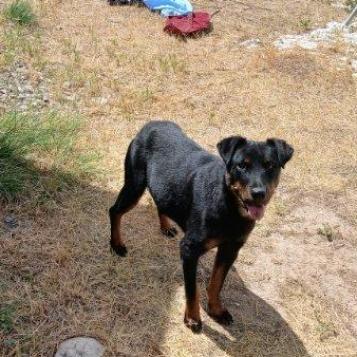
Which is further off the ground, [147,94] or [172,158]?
[172,158]

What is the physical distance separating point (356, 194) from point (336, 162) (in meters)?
0.60

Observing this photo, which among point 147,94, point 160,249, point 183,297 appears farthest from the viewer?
point 147,94

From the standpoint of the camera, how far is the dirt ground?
3.76 m

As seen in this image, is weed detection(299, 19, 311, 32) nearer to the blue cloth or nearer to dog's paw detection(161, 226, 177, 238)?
the blue cloth

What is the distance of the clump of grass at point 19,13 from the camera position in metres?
7.99

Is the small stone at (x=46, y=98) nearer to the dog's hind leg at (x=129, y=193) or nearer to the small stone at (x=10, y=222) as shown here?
the small stone at (x=10, y=222)

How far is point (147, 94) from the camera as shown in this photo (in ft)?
22.5

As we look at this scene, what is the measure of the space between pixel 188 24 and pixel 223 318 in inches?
232

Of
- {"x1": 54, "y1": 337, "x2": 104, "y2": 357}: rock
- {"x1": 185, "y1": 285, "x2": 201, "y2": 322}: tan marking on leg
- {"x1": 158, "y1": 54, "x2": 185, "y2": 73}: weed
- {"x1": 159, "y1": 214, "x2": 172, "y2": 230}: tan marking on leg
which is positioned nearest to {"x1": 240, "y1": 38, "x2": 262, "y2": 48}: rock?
{"x1": 158, "y1": 54, "x2": 185, "y2": 73}: weed

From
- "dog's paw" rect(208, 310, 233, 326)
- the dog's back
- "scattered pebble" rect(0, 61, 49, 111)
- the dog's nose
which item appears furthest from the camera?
"scattered pebble" rect(0, 61, 49, 111)

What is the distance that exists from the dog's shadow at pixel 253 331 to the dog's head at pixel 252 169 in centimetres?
99

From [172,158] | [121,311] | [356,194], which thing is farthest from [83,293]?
[356,194]

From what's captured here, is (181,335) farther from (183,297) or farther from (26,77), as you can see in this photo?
(26,77)

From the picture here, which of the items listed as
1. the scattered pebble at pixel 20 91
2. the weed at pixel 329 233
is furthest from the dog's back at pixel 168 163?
the scattered pebble at pixel 20 91
